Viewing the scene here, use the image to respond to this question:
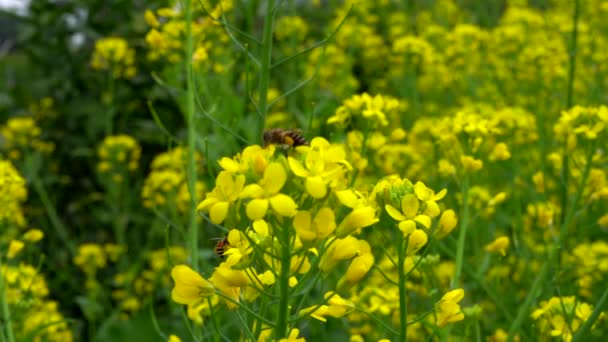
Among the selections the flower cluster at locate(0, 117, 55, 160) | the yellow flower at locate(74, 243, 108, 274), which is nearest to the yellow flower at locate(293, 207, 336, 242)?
the yellow flower at locate(74, 243, 108, 274)

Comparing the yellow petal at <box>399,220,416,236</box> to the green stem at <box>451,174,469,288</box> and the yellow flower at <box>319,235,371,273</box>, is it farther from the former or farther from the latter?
the green stem at <box>451,174,469,288</box>

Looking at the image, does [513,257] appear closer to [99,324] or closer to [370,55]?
[99,324]

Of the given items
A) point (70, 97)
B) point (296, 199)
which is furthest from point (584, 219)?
point (70, 97)

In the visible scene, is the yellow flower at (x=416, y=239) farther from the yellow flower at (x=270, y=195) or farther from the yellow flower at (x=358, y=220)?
the yellow flower at (x=270, y=195)

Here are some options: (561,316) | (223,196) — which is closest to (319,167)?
(223,196)

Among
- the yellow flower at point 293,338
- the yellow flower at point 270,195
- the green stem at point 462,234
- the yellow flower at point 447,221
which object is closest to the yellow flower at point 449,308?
the yellow flower at point 447,221
